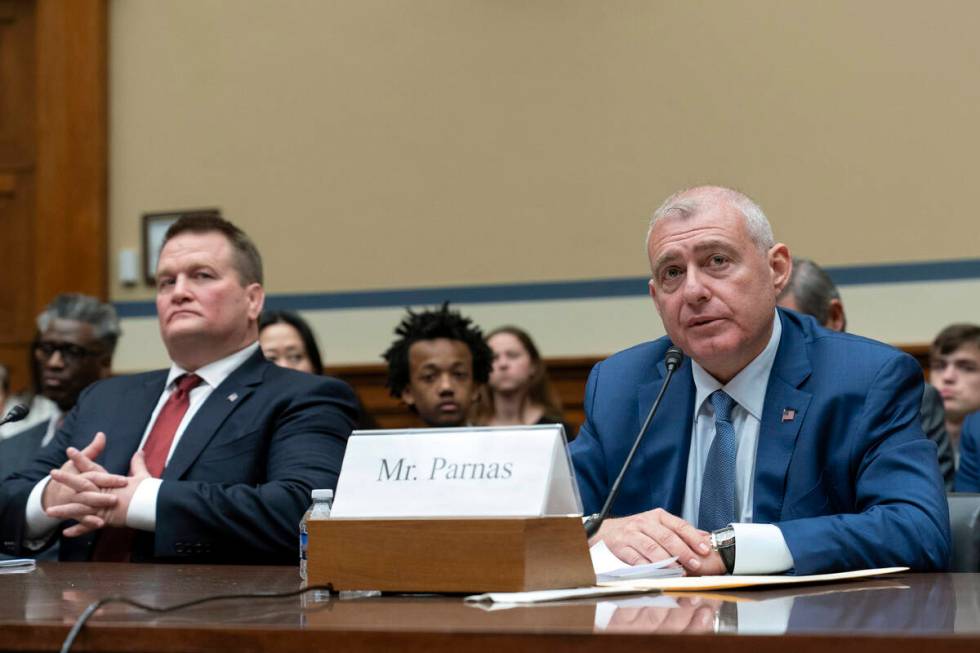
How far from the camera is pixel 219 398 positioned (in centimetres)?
319

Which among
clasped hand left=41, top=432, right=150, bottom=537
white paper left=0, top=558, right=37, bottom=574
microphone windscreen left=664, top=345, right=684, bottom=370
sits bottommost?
white paper left=0, top=558, right=37, bottom=574

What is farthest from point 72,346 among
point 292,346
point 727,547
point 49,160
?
point 727,547

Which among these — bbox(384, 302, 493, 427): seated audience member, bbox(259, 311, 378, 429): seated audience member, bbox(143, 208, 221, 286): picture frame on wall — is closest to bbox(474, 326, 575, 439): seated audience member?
bbox(384, 302, 493, 427): seated audience member

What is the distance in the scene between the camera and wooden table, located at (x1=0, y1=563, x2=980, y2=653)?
4.15 ft

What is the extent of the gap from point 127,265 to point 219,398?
346 cm

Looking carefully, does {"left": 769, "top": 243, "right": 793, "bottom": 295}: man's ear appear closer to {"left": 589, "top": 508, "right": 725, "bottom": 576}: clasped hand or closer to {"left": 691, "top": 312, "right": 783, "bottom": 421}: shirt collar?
{"left": 691, "top": 312, "right": 783, "bottom": 421}: shirt collar

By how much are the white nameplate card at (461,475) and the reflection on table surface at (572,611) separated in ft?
0.40

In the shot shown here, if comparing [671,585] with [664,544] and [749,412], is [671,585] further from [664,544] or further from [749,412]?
[749,412]

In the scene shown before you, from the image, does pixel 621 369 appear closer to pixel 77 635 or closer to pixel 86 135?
pixel 77 635

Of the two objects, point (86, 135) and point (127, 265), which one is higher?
point (86, 135)

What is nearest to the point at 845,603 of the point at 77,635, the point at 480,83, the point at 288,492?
the point at 77,635

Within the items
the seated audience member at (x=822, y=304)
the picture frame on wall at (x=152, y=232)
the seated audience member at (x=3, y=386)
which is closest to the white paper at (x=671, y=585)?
A: the seated audience member at (x=822, y=304)

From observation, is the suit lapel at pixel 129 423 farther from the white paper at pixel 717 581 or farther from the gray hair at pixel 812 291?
the gray hair at pixel 812 291

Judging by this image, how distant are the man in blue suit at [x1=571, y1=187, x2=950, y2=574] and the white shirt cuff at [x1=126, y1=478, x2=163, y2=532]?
933 millimetres
